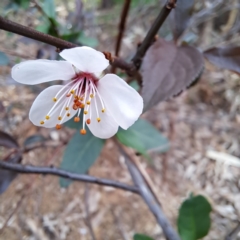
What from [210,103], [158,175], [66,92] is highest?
[66,92]

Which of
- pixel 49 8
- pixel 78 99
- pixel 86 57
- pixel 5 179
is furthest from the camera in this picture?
pixel 49 8

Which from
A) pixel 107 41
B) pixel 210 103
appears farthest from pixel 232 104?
pixel 107 41

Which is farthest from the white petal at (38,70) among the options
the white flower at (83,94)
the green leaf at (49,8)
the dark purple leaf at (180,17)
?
the green leaf at (49,8)

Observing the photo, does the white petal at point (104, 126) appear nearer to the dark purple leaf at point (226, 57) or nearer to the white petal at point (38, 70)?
the white petal at point (38, 70)

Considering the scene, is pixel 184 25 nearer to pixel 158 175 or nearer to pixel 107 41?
pixel 158 175

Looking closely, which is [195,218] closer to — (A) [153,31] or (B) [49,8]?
(A) [153,31]

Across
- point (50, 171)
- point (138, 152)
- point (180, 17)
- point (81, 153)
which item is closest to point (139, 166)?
point (138, 152)

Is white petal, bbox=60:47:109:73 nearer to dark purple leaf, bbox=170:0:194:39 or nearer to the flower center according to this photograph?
the flower center
